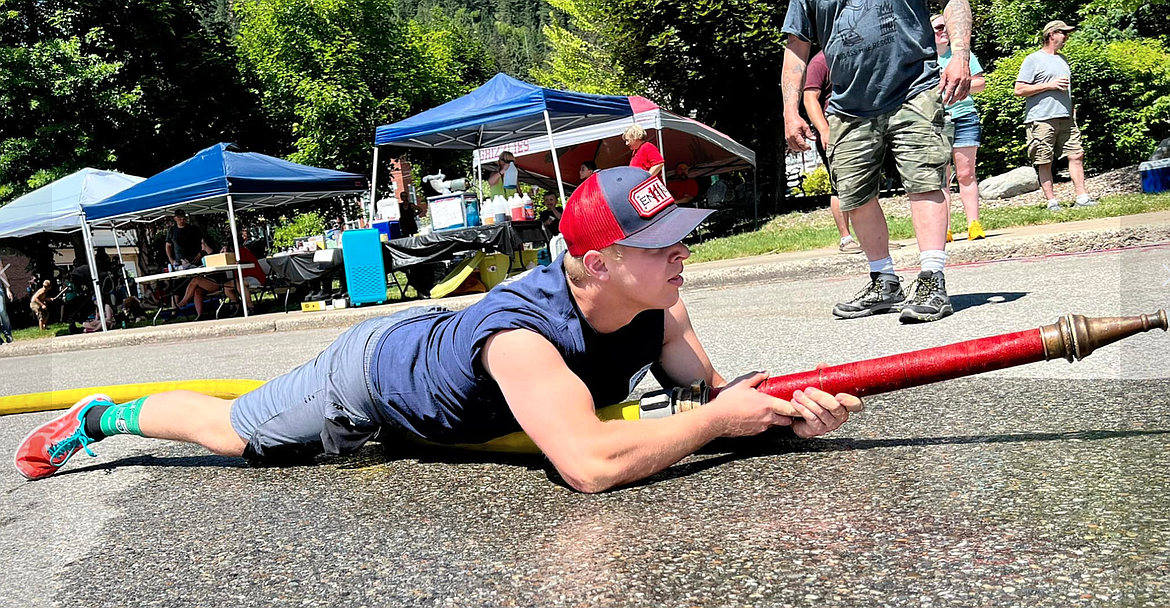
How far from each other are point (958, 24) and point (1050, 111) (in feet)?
21.3

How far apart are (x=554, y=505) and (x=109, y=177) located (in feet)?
58.0

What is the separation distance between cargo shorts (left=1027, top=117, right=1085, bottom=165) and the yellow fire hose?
964cm

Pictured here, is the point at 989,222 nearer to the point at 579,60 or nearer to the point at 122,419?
the point at 122,419

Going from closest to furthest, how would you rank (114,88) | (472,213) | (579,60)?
(472,213) → (114,88) → (579,60)

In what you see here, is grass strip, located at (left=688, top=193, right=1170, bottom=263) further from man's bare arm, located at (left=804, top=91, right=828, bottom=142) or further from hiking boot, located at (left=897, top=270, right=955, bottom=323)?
hiking boot, located at (left=897, top=270, right=955, bottom=323)

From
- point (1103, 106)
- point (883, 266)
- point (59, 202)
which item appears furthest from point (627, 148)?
point (883, 266)

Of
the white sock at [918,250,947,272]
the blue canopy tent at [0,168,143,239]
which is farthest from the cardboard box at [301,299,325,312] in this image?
the white sock at [918,250,947,272]

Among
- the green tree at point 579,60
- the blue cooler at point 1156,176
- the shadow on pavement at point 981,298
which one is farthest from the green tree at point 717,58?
the shadow on pavement at point 981,298

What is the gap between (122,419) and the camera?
11.0 ft

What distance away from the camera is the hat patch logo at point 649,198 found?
7.94 feet

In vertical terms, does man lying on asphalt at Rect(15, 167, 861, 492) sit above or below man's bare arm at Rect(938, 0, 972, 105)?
below

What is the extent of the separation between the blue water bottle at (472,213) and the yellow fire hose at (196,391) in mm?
7779

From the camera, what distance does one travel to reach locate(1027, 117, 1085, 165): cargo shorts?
34.9 feet

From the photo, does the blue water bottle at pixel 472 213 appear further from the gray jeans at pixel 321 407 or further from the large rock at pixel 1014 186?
the large rock at pixel 1014 186
